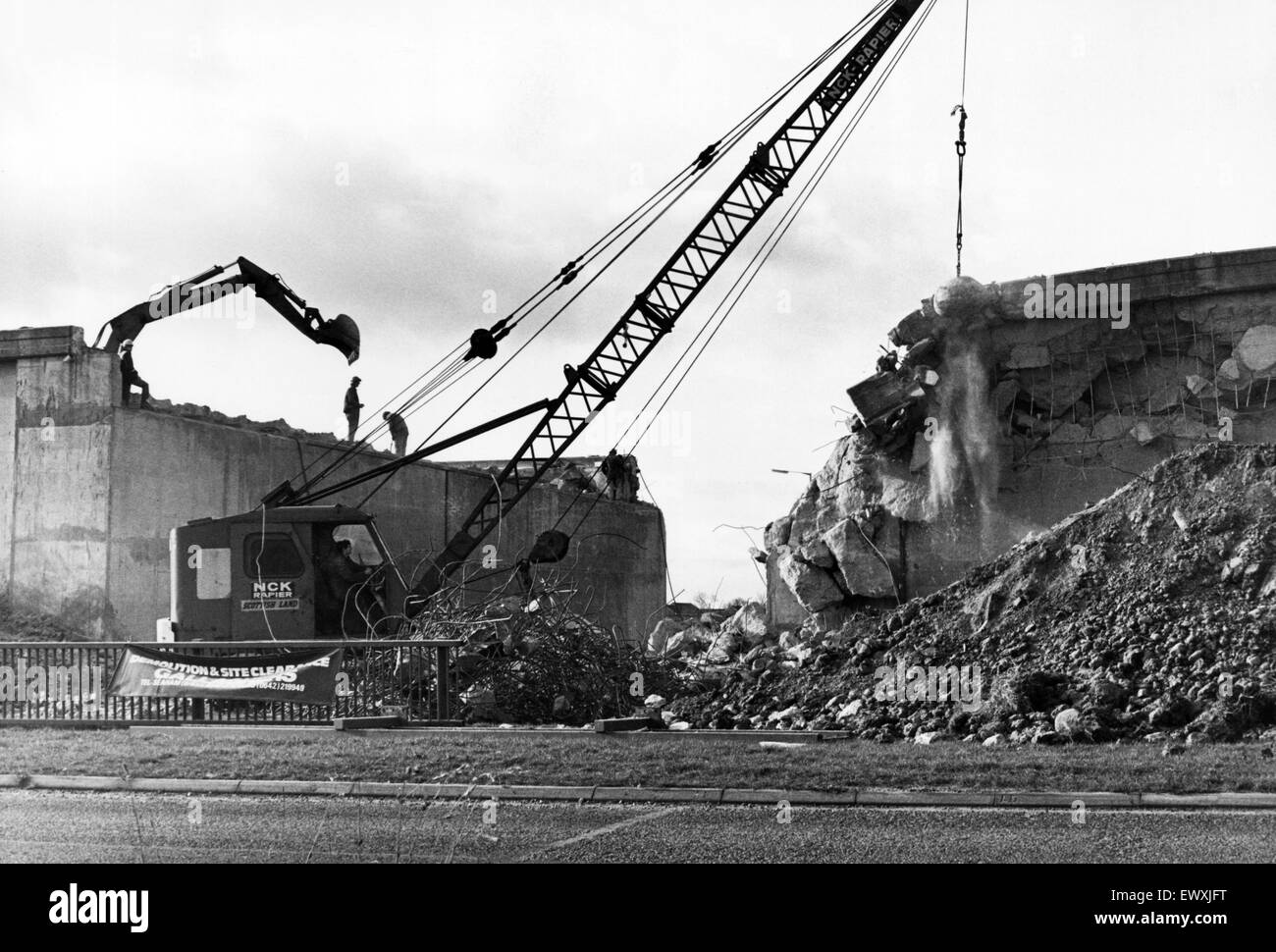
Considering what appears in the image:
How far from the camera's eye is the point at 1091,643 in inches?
615

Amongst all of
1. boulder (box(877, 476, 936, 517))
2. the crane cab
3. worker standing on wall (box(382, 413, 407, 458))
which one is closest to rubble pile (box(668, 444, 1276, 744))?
boulder (box(877, 476, 936, 517))

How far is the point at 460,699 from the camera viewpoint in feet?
55.8

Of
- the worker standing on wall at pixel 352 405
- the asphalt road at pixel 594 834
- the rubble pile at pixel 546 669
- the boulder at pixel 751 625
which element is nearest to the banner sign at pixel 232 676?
the rubble pile at pixel 546 669

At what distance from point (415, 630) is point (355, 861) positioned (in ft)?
38.0

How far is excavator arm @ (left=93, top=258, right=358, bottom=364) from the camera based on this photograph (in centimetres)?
2748

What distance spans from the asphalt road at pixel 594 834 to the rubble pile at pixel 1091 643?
155 inches

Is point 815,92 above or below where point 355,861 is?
above

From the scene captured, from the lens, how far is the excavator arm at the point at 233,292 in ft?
90.2

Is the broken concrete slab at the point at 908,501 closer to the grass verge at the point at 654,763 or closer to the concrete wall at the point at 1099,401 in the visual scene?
the concrete wall at the point at 1099,401

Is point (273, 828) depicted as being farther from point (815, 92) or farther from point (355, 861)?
point (815, 92)

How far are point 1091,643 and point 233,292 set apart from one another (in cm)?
1975
